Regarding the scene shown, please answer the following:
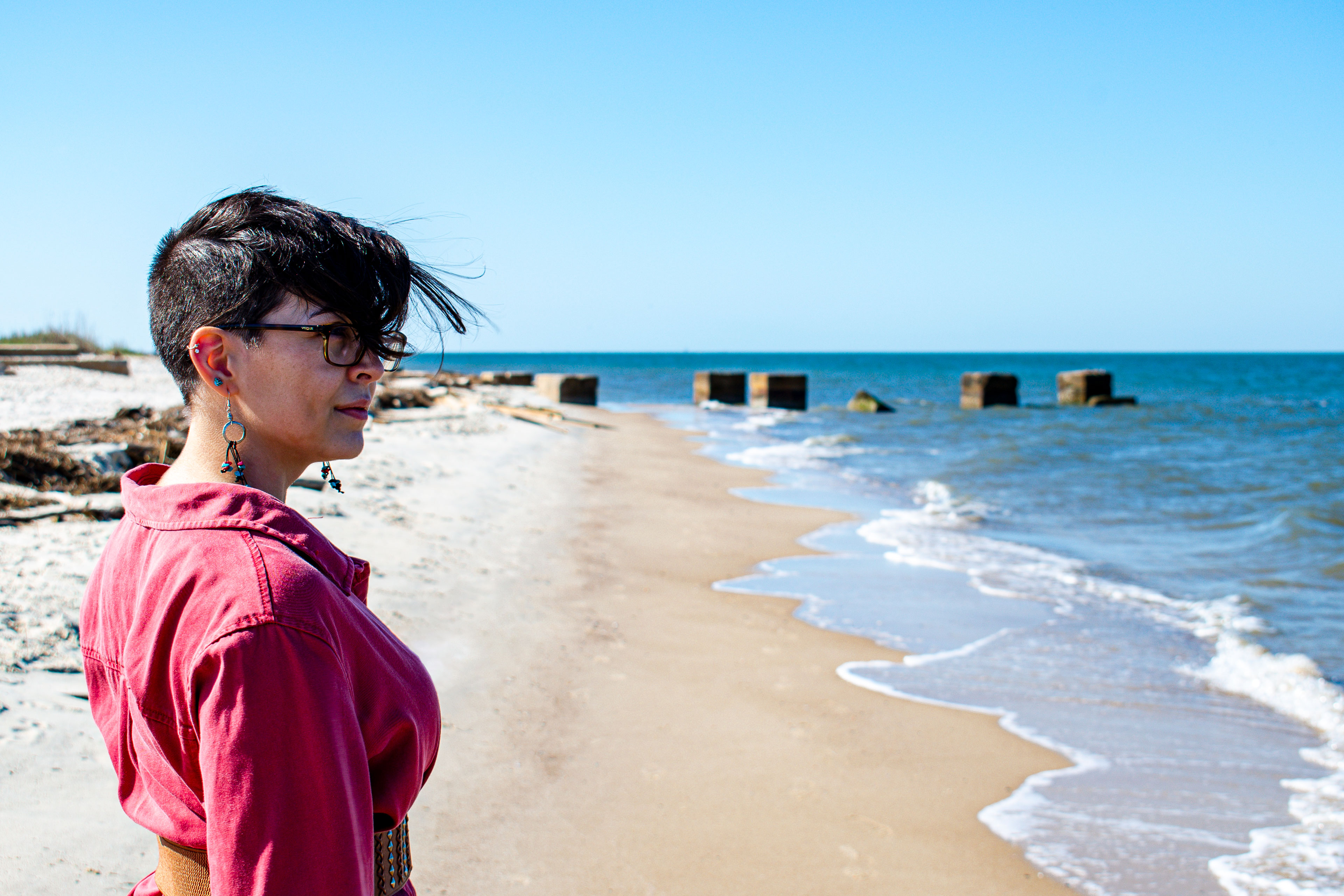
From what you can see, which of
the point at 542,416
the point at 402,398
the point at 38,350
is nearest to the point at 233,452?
the point at 402,398

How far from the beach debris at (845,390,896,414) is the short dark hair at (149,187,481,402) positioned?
3115 cm

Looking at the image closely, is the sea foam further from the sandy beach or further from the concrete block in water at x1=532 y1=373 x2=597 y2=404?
the concrete block in water at x1=532 y1=373 x2=597 y2=404

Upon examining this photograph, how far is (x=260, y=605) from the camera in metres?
0.90

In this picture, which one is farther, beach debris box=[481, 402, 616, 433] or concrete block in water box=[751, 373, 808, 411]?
concrete block in water box=[751, 373, 808, 411]

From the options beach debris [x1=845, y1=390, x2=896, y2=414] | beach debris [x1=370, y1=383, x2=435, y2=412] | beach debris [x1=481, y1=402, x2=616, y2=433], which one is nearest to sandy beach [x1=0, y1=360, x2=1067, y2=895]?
beach debris [x1=370, y1=383, x2=435, y2=412]

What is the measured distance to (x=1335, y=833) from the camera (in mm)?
3736

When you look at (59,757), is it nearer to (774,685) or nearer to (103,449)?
(774,685)

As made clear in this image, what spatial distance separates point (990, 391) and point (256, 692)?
117ft

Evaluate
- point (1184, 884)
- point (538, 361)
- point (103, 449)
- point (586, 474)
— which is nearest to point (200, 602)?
point (1184, 884)

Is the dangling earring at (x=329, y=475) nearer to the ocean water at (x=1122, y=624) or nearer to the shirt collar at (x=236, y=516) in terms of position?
the shirt collar at (x=236, y=516)

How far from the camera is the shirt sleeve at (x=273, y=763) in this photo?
0.89 meters

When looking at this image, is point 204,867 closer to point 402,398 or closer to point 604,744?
point 604,744

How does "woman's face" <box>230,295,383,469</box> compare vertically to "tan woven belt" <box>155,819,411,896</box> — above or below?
above

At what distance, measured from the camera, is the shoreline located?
3254mm
